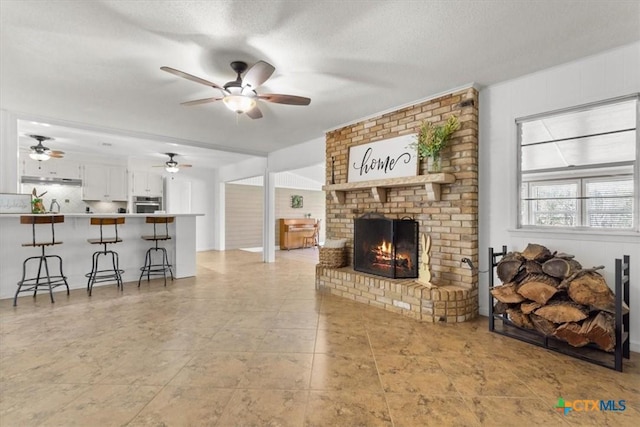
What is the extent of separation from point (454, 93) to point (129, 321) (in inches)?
173

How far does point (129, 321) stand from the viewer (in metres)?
3.27

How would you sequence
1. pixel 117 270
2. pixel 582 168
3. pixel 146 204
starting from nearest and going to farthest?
1. pixel 582 168
2. pixel 117 270
3. pixel 146 204

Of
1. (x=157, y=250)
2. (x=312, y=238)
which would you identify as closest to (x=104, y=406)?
(x=157, y=250)

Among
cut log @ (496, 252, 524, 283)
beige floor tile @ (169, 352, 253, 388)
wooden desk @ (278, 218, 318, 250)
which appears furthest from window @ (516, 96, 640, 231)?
wooden desk @ (278, 218, 318, 250)

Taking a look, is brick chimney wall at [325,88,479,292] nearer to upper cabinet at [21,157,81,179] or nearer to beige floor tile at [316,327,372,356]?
beige floor tile at [316,327,372,356]

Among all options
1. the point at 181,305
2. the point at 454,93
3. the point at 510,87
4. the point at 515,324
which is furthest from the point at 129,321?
the point at 510,87

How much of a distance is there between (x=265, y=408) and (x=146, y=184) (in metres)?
7.86

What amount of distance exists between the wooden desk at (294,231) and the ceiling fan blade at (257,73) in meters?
6.99

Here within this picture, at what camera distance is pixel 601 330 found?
2.26 meters

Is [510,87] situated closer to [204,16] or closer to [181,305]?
[204,16]

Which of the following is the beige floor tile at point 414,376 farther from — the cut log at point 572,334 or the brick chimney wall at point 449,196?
the brick chimney wall at point 449,196

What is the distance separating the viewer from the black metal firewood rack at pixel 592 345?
2.22 m

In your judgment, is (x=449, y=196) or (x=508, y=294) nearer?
(x=508, y=294)

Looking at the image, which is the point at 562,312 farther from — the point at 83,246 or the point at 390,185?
the point at 83,246
